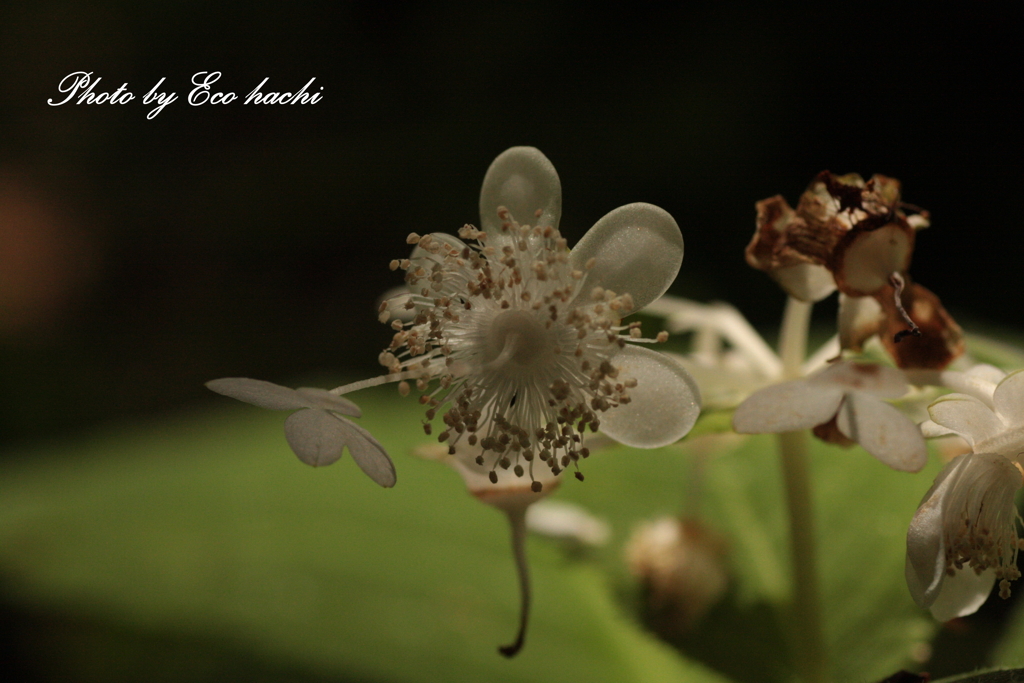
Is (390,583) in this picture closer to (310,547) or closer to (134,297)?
(310,547)

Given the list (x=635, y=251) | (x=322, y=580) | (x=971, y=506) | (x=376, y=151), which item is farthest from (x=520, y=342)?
(x=376, y=151)

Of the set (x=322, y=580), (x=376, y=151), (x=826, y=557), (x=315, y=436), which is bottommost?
(x=826, y=557)

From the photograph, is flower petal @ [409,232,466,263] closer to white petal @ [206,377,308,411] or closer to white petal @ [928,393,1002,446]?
white petal @ [206,377,308,411]

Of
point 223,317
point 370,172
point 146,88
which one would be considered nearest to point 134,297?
point 223,317

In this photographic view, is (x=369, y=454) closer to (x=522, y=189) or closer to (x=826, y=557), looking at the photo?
(x=522, y=189)

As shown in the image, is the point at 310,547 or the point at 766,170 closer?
the point at 310,547

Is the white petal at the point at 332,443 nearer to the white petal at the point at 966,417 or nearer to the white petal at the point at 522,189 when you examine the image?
the white petal at the point at 522,189
